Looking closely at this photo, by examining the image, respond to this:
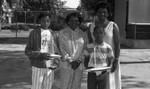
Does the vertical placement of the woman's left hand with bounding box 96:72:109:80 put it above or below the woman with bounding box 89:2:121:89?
below

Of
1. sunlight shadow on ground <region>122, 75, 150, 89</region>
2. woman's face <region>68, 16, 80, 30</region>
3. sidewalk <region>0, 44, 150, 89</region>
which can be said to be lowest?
sunlight shadow on ground <region>122, 75, 150, 89</region>

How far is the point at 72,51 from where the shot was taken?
195 inches

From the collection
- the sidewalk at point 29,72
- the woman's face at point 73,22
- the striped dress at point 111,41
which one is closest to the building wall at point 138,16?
the sidewalk at point 29,72

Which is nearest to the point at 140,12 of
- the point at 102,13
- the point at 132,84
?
the point at 132,84

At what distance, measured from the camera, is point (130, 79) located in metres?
9.64

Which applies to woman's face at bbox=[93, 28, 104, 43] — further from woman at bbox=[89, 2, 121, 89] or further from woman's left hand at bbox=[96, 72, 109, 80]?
woman's left hand at bbox=[96, 72, 109, 80]

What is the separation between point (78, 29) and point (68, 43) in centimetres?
28

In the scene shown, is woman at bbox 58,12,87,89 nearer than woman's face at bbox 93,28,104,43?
No

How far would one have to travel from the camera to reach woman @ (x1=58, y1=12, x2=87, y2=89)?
16.2 feet

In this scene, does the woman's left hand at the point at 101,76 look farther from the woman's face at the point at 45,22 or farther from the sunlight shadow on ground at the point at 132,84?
the sunlight shadow on ground at the point at 132,84

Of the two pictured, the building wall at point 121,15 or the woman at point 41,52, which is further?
the building wall at point 121,15

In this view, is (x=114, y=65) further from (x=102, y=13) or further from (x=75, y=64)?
(x=102, y=13)

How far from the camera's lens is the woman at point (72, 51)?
4.95m

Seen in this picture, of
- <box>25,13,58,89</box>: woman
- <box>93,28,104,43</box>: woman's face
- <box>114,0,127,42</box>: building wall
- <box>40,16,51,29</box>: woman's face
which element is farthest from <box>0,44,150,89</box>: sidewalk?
<box>114,0,127,42</box>: building wall
